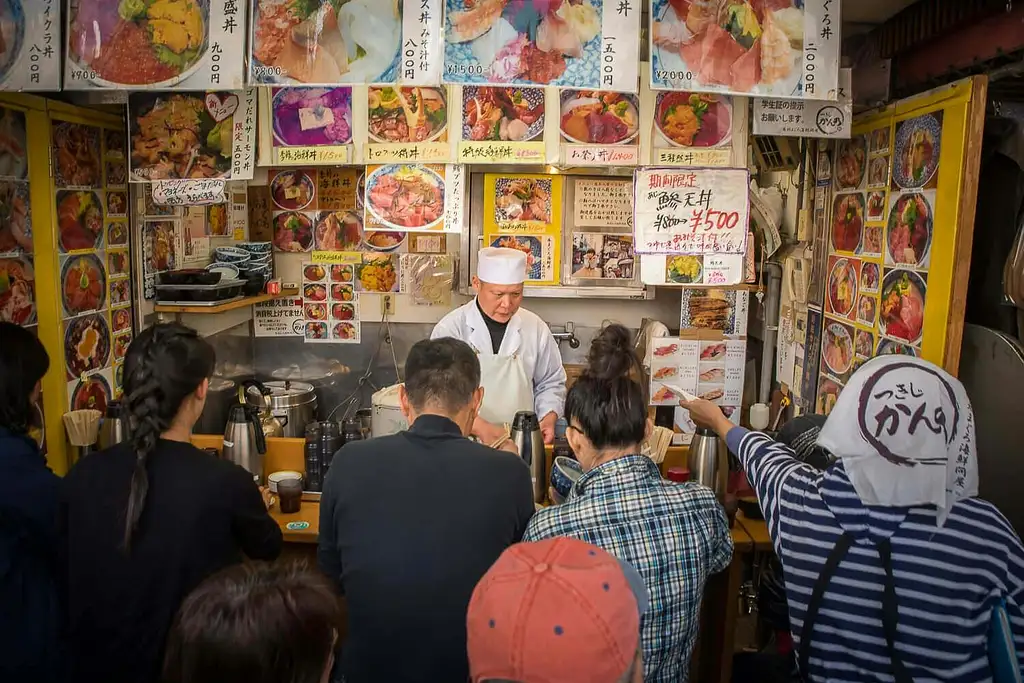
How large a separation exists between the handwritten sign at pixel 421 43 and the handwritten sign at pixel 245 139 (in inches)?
35.4

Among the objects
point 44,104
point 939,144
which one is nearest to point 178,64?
point 44,104

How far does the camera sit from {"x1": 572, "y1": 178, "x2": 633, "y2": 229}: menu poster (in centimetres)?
510

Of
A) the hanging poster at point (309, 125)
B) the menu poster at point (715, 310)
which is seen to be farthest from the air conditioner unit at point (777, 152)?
the hanging poster at point (309, 125)

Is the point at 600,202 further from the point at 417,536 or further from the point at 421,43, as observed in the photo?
the point at 417,536

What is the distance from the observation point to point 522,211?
16.8 feet

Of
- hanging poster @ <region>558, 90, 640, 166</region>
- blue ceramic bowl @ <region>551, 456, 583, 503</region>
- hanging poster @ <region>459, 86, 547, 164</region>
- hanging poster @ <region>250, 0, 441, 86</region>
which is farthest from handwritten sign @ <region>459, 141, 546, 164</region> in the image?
blue ceramic bowl @ <region>551, 456, 583, 503</region>

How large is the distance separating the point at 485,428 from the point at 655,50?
1.79 m

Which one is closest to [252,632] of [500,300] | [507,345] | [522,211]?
[500,300]

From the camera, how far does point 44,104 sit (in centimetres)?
324

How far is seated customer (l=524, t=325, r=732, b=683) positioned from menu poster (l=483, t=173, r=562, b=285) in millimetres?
3135

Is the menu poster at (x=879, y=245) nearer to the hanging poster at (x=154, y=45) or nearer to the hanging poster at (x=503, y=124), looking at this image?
the hanging poster at (x=503, y=124)

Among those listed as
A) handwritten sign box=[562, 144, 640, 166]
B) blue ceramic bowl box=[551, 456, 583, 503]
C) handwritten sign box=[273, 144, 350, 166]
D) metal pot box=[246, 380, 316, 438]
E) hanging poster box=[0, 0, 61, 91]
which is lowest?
metal pot box=[246, 380, 316, 438]

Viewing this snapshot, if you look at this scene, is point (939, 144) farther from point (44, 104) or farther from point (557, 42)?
point (44, 104)

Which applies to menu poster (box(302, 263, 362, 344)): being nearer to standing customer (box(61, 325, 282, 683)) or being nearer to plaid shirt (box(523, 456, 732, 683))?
standing customer (box(61, 325, 282, 683))
